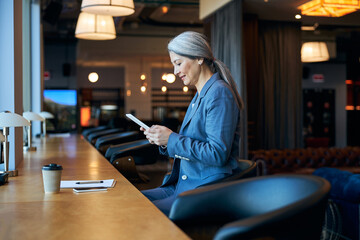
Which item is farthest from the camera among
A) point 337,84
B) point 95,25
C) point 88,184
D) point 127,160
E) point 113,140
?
point 337,84

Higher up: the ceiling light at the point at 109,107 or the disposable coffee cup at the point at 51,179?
the ceiling light at the point at 109,107

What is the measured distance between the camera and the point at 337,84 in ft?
60.3

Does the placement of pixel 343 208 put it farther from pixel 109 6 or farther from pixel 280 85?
pixel 280 85

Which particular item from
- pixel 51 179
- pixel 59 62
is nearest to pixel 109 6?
pixel 51 179

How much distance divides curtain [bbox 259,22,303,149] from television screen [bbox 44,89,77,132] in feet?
33.7

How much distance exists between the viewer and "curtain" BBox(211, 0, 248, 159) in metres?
7.36

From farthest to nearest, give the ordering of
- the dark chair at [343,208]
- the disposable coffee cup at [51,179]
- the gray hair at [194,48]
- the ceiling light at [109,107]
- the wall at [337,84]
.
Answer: the ceiling light at [109,107] → the wall at [337,84] → the dark chair at [343,208] → the gray hair at [194,48] → the disposable coffee cup at [51,179]

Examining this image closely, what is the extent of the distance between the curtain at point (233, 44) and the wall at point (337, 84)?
36.3ft

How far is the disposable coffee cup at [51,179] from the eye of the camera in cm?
208

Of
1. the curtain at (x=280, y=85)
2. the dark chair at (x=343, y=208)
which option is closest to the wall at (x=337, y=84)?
the curtain at (x=280, y=85)

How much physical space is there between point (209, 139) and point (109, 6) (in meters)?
3.37

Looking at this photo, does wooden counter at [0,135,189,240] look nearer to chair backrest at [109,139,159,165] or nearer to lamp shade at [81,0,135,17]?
chair backrest at [109,139,159,165]

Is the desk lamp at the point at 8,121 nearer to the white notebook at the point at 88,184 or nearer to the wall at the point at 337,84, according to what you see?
the white notebook at the point at 88,184

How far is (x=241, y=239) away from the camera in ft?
3.90
